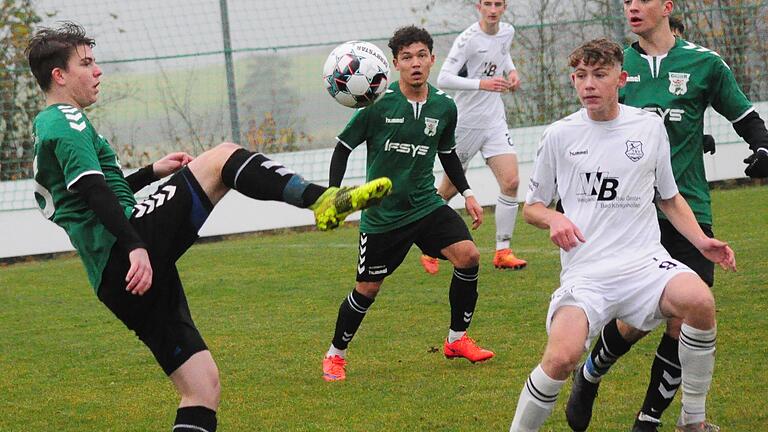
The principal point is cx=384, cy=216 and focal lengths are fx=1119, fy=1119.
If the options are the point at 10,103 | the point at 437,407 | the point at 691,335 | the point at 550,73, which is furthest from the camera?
the point at 550,73

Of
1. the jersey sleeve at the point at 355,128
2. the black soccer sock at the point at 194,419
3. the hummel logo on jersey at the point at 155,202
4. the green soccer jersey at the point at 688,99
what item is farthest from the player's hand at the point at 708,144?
the black soccer sock at the point at 194,419

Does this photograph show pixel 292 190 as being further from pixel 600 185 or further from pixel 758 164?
pixel 758 164

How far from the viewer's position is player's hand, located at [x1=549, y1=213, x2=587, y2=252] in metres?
4.46

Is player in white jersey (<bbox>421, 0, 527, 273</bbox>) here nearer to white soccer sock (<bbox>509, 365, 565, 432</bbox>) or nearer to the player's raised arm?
the player's raised arm

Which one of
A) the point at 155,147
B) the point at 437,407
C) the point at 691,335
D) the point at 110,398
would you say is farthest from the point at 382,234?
the point at 155,147

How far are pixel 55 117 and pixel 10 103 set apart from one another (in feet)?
32.3

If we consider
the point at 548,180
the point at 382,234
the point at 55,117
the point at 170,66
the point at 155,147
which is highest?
the point at 55,117

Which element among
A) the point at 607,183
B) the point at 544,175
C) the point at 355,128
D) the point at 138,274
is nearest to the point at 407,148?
the point at 355,128

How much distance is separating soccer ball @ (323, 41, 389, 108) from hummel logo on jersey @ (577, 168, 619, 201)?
1738mm

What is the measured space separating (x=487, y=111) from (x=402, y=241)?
3.81 metres

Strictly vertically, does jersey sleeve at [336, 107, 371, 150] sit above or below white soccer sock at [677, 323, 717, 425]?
above

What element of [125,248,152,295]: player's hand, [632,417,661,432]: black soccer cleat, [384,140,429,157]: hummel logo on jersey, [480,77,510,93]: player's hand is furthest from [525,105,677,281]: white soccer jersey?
[480,77,510,93]: player's hand

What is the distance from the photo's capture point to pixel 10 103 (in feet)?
44.3

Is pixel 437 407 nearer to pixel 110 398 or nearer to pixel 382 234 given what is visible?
pixel 382 234
